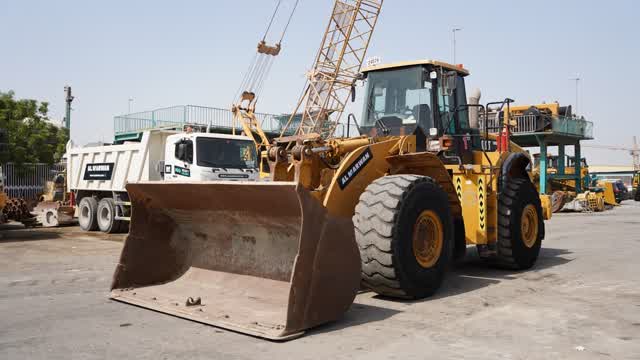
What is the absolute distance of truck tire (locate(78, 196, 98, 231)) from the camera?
17.3 meters

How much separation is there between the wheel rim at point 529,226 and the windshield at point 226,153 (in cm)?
762

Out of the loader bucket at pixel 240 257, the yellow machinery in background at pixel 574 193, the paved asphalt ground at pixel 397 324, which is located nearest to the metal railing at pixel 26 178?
the paved asphalt ground at pixel 397 324

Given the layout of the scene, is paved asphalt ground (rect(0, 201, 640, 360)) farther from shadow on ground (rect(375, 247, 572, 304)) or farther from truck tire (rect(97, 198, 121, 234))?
truck tire (rect(97, 198, 121, 234))

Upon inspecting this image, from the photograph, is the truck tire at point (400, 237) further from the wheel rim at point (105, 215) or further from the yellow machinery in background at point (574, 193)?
the yellow machinery in background at point (574, 193)

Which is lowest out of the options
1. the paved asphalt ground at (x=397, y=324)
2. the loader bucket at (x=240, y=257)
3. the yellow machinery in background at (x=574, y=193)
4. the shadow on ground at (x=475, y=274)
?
the paved asphalt ground at (x=397, y=324)

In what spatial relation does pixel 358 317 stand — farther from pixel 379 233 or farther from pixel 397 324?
pixel 379 233

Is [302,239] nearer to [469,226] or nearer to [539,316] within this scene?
[539,316]

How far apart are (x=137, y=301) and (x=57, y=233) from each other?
11516 millimetres

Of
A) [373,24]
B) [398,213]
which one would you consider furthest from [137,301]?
[373,24]

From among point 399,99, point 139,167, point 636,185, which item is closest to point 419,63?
point 399,99

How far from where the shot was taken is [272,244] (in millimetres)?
6449

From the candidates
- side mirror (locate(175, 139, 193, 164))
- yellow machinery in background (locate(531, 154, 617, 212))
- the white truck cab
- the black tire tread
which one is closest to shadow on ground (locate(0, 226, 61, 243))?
the white truck cab

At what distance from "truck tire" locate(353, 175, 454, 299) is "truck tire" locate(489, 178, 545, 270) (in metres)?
1.87

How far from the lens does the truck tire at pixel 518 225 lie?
27.5 ft
